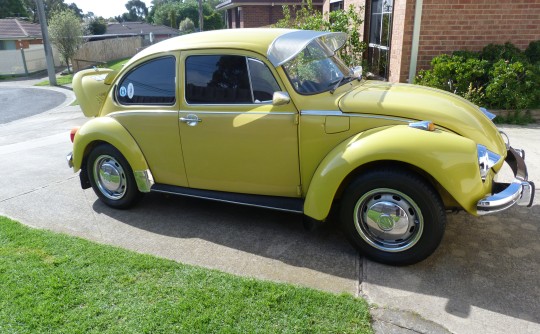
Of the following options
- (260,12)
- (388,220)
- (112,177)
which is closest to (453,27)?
(388,220)

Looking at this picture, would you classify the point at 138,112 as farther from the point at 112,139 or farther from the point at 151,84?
the point at 112,139

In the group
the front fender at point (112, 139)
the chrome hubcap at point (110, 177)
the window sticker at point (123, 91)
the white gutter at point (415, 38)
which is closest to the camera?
the front fender at point (112, 139)

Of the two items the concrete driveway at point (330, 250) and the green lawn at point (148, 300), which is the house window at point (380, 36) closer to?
the concrete driveway at point (330, 250)

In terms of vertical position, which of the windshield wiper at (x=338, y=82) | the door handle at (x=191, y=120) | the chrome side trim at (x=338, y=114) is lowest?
the door handle at (x=191, y=120)

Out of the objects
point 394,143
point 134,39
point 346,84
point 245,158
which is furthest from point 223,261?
point 134,39

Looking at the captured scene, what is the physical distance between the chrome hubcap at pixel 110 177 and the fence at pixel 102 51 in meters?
29.0

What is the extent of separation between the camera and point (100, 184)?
5109mm

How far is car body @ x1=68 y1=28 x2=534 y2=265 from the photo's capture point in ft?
11.2

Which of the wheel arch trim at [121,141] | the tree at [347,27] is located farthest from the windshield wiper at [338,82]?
the tree at [347,27]

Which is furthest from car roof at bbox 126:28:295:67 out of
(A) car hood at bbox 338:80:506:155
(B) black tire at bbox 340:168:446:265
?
(B) black tire at bbox 340:168:446:265

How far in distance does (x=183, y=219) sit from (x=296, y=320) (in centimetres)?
219

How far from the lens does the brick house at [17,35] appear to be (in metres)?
37.7

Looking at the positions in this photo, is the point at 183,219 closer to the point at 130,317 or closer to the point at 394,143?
the point at 130,317

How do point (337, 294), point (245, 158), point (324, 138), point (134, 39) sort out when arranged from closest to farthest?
point (337, 294) → point (324, 138) → point (245, 158) → point (134, 39)
